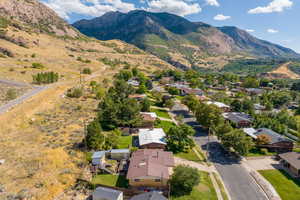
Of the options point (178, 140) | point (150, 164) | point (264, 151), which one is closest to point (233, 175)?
point (178, 140)

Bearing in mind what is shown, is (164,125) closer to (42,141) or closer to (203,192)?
(203,192)

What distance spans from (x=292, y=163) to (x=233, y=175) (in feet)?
47.7

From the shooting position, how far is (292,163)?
40.1 meters

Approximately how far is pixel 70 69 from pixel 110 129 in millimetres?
81763

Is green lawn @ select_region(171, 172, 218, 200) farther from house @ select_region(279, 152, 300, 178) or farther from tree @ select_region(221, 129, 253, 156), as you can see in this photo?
house @ select_region(279, 152, 300, 178)

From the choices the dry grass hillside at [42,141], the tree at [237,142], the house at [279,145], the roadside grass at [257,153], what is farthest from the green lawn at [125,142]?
the house at [279,145]

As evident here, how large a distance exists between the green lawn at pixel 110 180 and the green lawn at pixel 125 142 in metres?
11.3

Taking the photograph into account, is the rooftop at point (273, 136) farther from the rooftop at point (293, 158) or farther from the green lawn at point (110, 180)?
the green lawn at point (110, 180)

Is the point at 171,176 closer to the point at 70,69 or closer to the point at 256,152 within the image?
the point at 256,152

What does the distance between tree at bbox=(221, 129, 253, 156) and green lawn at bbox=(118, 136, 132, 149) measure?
81.5 ft

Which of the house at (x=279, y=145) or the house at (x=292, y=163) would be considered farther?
the house at (x=279, y=145)

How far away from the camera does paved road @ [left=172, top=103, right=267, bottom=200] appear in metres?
32.9

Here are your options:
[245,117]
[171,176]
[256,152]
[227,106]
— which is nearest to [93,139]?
[171,176]

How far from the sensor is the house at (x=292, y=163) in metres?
38.8
